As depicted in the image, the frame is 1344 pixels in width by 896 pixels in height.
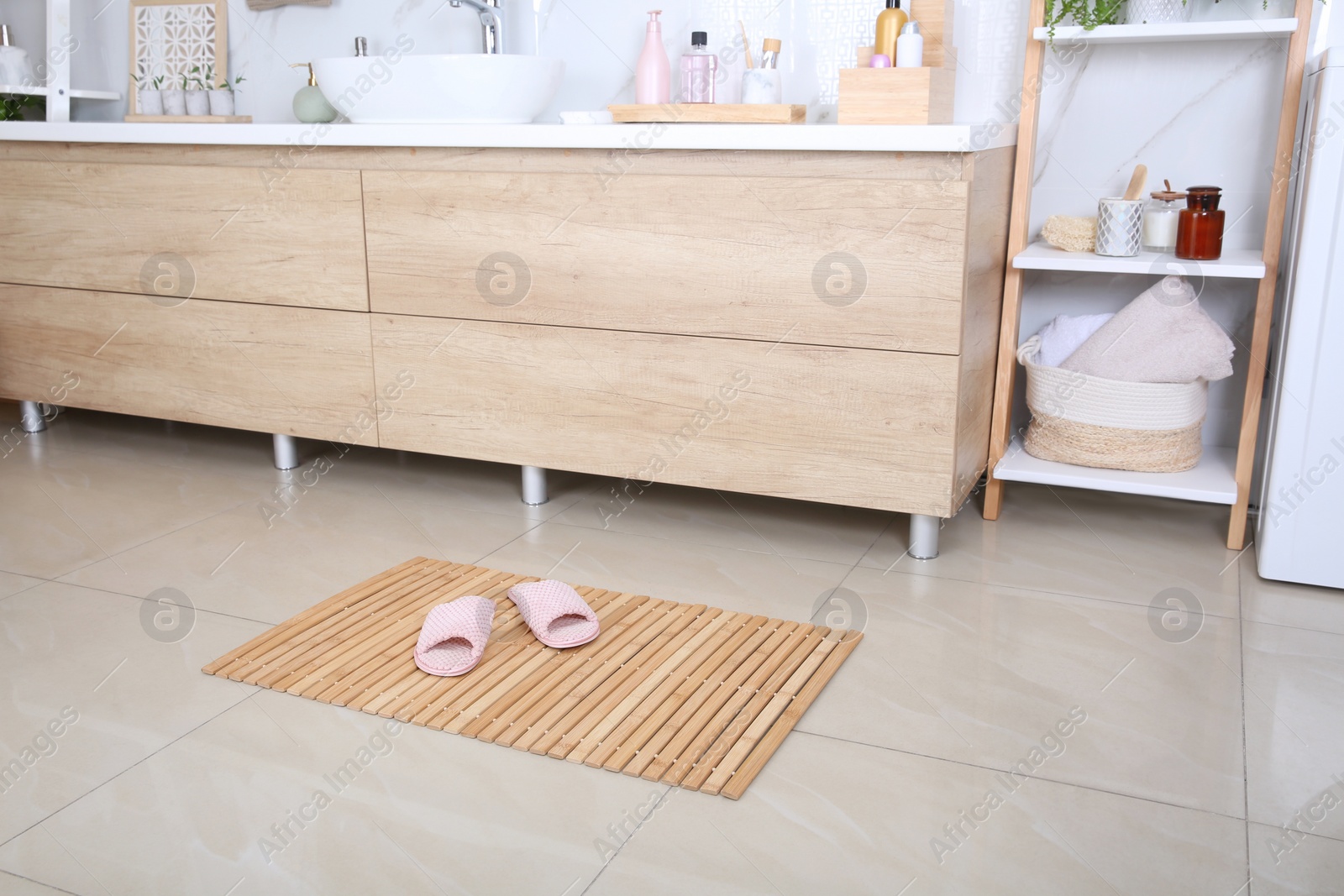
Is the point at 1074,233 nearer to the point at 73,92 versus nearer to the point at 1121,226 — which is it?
the point at 1121,226

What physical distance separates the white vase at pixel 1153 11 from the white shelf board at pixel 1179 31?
0.02 m

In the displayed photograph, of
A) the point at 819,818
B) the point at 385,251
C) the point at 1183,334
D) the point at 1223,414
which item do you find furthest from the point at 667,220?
the point at 1223,414

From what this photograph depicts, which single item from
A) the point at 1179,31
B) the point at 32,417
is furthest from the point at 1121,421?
the point at 32,417

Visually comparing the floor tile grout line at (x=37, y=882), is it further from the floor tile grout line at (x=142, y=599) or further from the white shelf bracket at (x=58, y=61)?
the white shelf bracket at (x=58, y=61)

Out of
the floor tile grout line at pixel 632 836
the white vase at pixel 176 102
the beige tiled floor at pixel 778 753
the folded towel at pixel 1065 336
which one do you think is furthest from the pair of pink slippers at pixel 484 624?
the white vase at pixel 176 102

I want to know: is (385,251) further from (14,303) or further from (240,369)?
(14,303)

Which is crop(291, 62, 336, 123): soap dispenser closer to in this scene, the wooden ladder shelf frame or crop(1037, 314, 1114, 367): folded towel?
the wooden ladder shelf frame

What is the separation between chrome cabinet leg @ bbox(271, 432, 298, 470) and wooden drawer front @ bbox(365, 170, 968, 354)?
0.47 meters

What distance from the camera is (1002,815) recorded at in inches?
48.0

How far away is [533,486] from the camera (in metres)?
2.23

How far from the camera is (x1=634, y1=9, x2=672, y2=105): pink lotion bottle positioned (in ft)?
7.00

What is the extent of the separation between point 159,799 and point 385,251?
1.15 metres

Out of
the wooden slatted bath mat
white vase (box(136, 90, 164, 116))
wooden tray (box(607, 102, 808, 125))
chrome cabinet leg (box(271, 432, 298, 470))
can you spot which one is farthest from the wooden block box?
white vase (box(136, 90, 164, 116))

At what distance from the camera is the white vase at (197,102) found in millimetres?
2633
